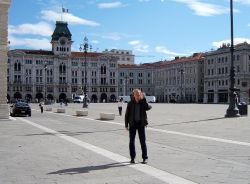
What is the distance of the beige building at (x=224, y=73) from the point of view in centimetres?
→ 11144

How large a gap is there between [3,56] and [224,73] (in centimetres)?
9476

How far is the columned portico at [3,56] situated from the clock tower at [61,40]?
11796 centimetres

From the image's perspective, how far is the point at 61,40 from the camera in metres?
148

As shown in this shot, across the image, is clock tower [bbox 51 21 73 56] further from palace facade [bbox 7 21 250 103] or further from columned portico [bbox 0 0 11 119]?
columned portico [bbox 0 0 11 119]

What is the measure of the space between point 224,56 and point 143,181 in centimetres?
11430

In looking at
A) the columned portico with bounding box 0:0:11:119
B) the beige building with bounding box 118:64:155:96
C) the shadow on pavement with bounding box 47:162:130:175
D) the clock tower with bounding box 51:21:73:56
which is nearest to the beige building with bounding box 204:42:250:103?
Answer: the beige building with bounding box 118:64:155:96

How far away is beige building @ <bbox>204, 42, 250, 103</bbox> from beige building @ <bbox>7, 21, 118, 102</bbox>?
40.0 meters

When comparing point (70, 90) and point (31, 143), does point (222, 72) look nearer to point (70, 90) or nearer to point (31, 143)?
point (70, 90)

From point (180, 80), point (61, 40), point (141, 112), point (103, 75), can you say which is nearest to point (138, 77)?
point (103, 75)

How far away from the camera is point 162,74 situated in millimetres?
154000

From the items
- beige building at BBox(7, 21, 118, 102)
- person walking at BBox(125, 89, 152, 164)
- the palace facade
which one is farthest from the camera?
beige building at BBox(7, 21, 118, 102)

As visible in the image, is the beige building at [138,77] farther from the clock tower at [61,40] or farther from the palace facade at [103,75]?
the clock tower at [61,40]

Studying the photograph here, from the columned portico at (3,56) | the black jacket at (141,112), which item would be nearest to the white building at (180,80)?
the columned portico at (3,56)

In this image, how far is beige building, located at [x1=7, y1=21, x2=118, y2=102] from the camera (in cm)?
14500
